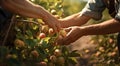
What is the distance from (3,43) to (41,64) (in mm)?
285

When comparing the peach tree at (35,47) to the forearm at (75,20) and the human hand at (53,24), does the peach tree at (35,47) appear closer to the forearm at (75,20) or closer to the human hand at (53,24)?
the human hand at (53,24)

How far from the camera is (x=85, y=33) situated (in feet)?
9.25

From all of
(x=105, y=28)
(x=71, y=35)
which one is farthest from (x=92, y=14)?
(x=71, y=35)

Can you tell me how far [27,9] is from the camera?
234 centimetres

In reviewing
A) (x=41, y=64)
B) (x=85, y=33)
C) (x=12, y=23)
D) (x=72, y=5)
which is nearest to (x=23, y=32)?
(x=12, y=23)

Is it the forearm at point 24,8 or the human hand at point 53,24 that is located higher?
the forearm at point 24,8

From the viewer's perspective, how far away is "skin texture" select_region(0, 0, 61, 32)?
2.23 meters

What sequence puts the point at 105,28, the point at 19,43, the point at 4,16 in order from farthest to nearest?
1. the point at 105,28
2. the point at 4,16
3. the point at 19,43

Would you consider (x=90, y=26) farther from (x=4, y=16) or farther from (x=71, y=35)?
(x=4, y=16)

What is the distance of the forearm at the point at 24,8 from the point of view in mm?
2231

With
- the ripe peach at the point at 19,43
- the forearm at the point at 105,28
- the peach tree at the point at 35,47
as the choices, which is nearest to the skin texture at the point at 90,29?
the forearm at the point at 105,28

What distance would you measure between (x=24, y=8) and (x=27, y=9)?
0.03m

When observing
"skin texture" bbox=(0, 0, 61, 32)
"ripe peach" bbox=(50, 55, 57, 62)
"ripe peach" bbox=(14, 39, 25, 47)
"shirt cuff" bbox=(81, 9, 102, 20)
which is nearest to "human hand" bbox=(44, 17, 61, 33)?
"skin texture" bbox=(0, 0, 61, 32)

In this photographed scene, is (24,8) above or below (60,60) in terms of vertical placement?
above
